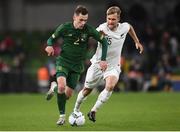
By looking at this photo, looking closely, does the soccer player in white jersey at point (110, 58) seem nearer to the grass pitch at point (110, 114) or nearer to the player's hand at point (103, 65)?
the player's hand at point (103, 65)

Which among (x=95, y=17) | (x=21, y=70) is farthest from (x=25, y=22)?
(x=21, y=70)

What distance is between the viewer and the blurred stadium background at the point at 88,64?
1450cm

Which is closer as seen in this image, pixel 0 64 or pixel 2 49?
pixel 0 64

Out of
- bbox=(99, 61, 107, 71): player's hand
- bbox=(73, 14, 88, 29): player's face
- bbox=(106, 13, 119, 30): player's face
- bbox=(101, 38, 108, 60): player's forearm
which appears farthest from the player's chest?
bbox=(106, 13, 119, 30): player's face

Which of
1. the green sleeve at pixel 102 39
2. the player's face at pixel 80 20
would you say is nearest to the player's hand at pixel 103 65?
the green sleeve at pixel 102 39

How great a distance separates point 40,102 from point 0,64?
22.8 ft

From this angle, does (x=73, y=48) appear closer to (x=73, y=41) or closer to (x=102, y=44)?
(x=73, y=41)

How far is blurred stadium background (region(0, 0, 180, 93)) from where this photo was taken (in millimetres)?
27125

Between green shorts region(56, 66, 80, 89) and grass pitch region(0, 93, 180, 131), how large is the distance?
0.84 m

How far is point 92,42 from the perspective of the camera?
2864 centimetres

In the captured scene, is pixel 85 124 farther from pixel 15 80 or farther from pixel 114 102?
pixel 15 80

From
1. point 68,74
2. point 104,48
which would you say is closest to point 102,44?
point 104,48

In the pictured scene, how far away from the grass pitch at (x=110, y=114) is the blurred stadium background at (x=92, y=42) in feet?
12.8

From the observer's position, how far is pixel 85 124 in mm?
13047
